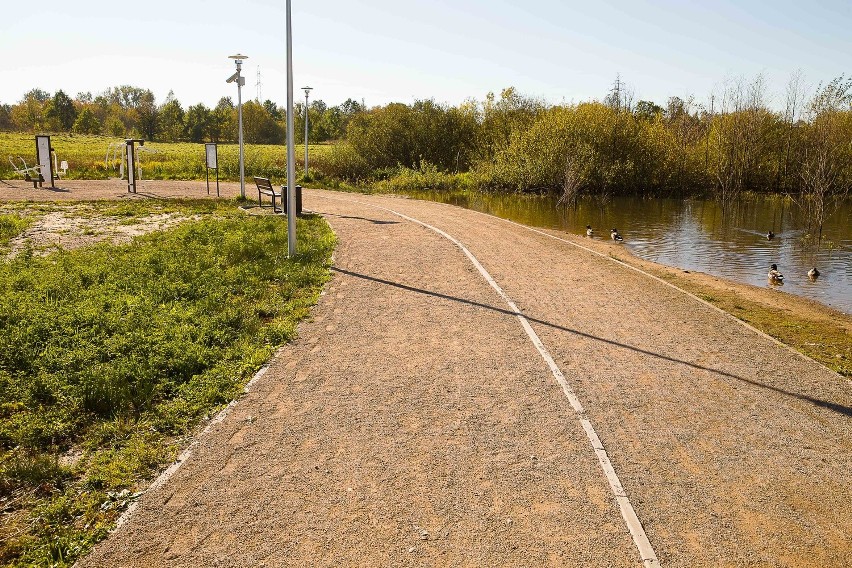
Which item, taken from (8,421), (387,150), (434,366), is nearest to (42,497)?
(8,421)

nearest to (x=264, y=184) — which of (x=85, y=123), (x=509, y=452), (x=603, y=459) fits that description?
(x=509, y=452)

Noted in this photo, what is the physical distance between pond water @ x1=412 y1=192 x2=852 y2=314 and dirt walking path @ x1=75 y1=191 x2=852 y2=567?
8.30 m

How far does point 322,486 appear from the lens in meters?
5.41

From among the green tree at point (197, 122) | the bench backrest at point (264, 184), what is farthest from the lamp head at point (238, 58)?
the green tree at point (197, 122)

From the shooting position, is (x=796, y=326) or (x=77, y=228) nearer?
(x=796, y=326)

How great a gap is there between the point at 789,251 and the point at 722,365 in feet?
53.2

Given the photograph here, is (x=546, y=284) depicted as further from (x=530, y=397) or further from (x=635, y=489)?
(x=635, y=489)

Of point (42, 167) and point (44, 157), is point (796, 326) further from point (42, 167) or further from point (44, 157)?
point (42, 167)

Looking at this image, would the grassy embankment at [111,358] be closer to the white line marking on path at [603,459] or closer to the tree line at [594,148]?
the white line marking on path at [603,459]

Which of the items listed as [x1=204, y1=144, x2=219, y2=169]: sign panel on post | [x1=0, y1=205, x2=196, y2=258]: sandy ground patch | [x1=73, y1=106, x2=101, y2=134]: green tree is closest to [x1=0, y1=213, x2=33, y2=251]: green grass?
[x1=0, y1=205, x2=196, y2=258]: sandy ground patch

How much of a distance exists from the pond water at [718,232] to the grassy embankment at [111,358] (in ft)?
37.8

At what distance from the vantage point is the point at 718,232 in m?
27.5

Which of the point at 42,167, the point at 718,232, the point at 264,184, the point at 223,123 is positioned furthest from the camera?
the point at 223,123

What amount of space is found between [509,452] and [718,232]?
24.4 metres
